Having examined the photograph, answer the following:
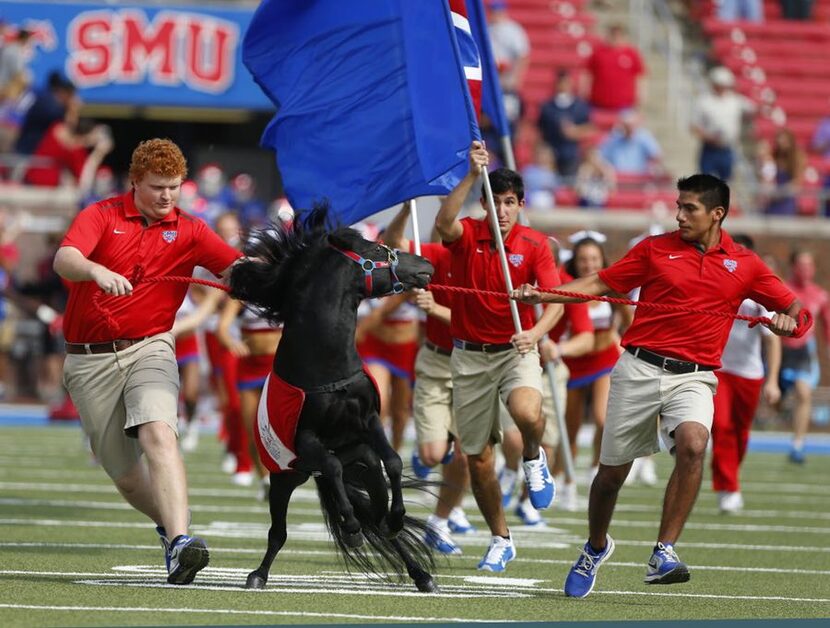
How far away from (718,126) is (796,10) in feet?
20.9

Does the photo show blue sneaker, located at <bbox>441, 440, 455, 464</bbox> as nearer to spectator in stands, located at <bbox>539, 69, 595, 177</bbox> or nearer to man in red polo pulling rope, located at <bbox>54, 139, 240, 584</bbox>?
man in red polo pulling rope, located at <bbox>54, 139, 240, 584</bbox>

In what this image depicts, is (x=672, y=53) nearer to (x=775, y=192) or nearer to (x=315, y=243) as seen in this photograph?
(x=775, y=192)

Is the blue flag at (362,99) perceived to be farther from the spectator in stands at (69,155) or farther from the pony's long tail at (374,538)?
the spectator in stands at (69,155)

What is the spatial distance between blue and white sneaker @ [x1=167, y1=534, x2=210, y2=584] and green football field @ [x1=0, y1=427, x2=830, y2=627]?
0.26 feet

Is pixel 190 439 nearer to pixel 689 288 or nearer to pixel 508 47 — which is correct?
pixel 508 47

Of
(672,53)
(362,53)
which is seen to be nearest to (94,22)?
(672,53)

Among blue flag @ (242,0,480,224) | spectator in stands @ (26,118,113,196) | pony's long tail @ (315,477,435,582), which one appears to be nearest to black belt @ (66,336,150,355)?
pony's long tail @ (315,477,435,582)

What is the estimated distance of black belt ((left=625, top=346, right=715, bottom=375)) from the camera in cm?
919

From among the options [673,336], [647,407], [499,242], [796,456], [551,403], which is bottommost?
[796,456]

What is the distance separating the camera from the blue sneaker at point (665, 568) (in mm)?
8727

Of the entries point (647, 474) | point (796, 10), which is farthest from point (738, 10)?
point (647, 474)

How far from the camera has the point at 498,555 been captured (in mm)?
10172

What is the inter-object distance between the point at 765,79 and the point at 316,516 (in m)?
17.9

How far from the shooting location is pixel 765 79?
29.3m
